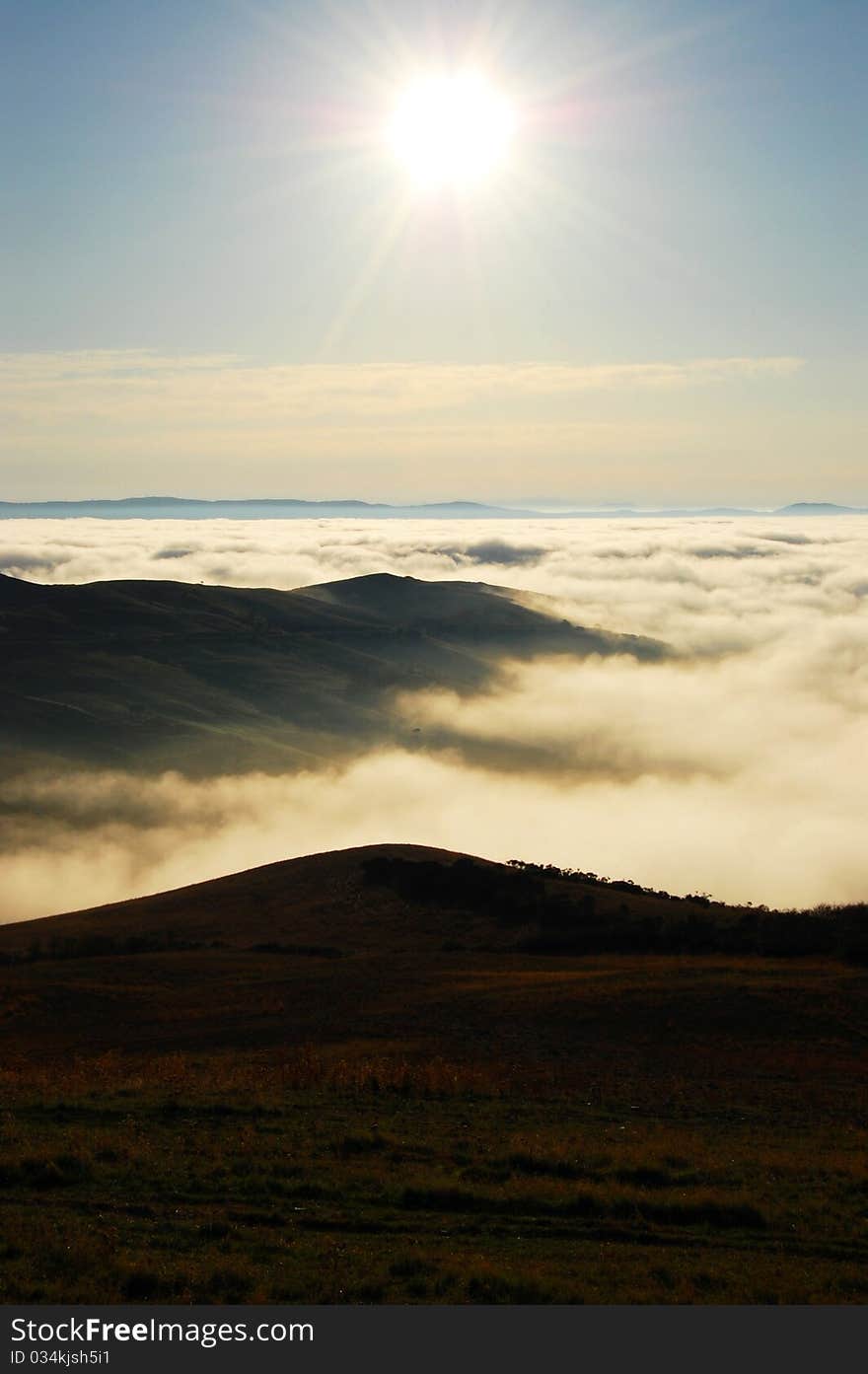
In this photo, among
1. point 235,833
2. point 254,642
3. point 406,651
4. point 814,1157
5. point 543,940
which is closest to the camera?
point 814,1157

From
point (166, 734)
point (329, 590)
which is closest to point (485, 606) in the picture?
point (329, 590)

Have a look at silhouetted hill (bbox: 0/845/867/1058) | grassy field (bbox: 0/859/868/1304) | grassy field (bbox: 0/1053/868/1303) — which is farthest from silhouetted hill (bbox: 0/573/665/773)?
grassy field (bbox: 0/1053/868/1303)

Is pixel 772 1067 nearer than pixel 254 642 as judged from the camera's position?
Yes

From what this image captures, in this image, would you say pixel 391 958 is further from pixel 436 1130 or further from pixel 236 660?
pixel 236 660

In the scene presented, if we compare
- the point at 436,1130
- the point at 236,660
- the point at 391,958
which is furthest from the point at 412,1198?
the point at 236,660

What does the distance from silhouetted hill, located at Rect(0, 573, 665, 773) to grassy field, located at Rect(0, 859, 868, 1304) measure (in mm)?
75396

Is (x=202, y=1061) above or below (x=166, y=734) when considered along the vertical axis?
below

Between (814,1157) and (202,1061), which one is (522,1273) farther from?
(202,1061)

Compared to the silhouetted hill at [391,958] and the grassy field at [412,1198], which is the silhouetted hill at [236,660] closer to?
the silhouetted hill at [391,958]

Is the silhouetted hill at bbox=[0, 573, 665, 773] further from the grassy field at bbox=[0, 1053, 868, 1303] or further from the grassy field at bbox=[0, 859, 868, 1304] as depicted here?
the grassy field at bbox=[0, 1053, 868, 1303]

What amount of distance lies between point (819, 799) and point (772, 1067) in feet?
280

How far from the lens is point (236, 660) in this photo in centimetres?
13138

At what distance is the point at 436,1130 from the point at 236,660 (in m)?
120

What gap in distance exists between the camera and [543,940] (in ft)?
111
